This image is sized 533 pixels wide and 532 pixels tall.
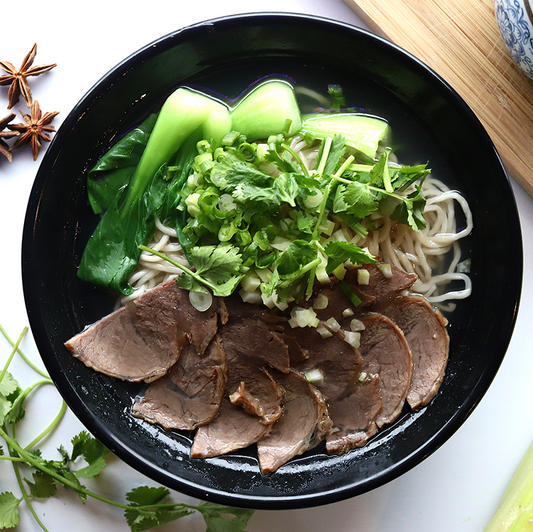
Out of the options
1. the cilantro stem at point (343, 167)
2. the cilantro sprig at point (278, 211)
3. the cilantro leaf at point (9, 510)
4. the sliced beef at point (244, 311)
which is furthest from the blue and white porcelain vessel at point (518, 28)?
the cilantro leaf at point (9, 510)

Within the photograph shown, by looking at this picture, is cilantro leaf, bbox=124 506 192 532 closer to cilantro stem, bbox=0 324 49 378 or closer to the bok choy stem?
cilantro stem, bbox=0 324 49 378

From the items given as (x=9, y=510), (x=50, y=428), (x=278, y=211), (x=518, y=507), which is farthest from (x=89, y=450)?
(x=518, y=507)

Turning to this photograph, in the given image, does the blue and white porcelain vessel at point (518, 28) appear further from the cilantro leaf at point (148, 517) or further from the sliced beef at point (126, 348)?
the cilantro leaf at point (148, 517)

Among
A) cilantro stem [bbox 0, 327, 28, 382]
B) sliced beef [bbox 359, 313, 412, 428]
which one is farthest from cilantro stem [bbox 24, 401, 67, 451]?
sliced beef [bbox 359, 313, 412, 428]

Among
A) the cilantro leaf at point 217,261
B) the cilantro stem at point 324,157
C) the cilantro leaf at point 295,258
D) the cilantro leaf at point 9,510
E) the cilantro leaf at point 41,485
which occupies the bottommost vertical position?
the cilantro leaf at point 9,510

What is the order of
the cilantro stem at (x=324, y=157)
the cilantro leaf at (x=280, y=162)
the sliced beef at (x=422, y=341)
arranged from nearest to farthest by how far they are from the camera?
the cilantro leaf at (x=280, y=162) < the cilantro stem at (x=324, y=157) < the sliced beef at (x=422, y=341)

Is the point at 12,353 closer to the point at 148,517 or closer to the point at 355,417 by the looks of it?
the point at 148,517
